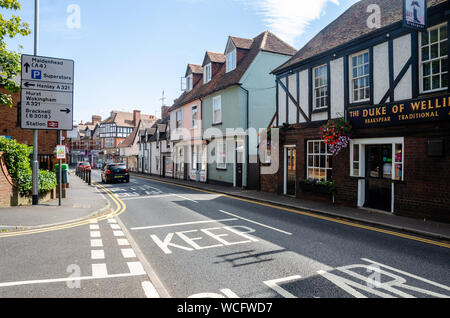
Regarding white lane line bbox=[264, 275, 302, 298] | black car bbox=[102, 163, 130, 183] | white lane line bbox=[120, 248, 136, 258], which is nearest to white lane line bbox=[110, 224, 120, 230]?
white lane line bbox=[120, 248, 136, 258]

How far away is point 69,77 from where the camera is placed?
39.8 ft

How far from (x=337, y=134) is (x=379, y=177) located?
2.16 metres

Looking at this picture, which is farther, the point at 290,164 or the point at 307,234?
the point at 290,164

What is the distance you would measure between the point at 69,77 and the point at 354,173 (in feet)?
38.7

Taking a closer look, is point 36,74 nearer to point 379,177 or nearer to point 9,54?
point 9,54

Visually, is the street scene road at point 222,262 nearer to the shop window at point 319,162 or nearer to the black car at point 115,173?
the shop window at point 319,162

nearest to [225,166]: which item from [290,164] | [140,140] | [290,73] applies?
[290,164]

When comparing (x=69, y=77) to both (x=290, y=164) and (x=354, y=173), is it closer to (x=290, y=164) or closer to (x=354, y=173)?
(x=290, y=164)

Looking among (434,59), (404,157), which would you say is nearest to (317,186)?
(404,157)

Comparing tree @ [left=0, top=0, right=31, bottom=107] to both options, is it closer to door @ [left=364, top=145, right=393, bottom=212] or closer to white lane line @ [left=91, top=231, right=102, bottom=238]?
white lane line @ [left=91, top=231, right=102, bottom=238]

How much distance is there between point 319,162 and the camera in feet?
45.8

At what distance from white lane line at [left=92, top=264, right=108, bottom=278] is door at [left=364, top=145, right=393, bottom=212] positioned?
9.40m

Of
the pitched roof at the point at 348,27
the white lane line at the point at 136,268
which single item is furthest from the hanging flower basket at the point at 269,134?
the white lane line at the point at 136,268

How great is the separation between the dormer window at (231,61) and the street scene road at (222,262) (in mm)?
17485
